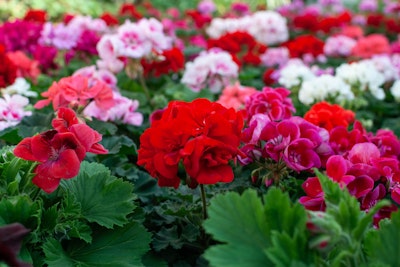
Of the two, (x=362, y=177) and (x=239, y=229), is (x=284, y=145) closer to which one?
(x=362, y=177)

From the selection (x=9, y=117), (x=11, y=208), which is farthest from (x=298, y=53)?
(x=11, y=208)

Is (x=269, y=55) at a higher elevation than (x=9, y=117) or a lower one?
lower

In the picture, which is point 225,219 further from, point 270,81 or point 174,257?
point 270,81

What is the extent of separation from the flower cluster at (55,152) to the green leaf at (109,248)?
18 cm

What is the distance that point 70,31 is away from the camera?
14.4 ft

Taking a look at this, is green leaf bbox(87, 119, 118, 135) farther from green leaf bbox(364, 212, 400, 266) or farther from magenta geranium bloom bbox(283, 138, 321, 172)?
green leaf bbox(364, 212, 400, 266)

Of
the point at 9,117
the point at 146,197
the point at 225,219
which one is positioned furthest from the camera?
the point at 9,117

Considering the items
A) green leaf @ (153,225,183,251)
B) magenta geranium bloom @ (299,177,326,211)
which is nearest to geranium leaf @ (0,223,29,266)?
green leaf @ (153,225,183,251)

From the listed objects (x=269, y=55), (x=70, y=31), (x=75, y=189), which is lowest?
(x=269, y=55)

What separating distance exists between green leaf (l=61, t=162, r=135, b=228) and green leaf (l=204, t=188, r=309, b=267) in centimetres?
44

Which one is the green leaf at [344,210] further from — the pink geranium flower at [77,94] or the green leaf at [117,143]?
the pink geranium flower at [77,94]

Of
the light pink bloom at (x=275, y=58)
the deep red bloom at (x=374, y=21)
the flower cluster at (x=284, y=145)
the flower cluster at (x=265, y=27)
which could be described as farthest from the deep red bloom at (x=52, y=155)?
the deep red bloom at (x=374, y=21)

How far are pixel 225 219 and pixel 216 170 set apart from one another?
1.36 feet

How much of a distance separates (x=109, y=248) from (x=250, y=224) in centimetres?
55
